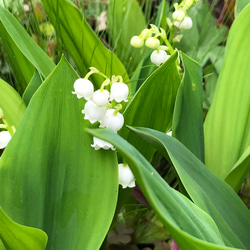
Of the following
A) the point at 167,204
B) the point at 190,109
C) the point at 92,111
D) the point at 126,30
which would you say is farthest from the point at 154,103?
the point at 126,30

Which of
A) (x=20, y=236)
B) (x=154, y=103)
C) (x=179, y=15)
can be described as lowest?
(x=20, y=236)

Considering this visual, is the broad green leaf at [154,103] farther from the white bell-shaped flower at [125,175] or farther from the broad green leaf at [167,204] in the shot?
the broad green leaf at [167,204]

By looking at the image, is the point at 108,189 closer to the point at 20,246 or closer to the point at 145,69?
the point at 20,246

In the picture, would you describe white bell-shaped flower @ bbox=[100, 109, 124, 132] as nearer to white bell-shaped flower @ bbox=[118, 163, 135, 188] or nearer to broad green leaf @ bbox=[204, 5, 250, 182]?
white bell-shaped flower @ bbox=[118, 163, 135, 188]

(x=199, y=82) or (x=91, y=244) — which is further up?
(x=199, y=82)

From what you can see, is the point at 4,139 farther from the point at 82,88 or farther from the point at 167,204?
the point at 167,204

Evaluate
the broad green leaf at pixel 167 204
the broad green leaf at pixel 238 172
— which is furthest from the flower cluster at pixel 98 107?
the broad green leaf at pixel 238 172

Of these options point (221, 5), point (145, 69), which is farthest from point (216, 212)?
point (221, 5)
